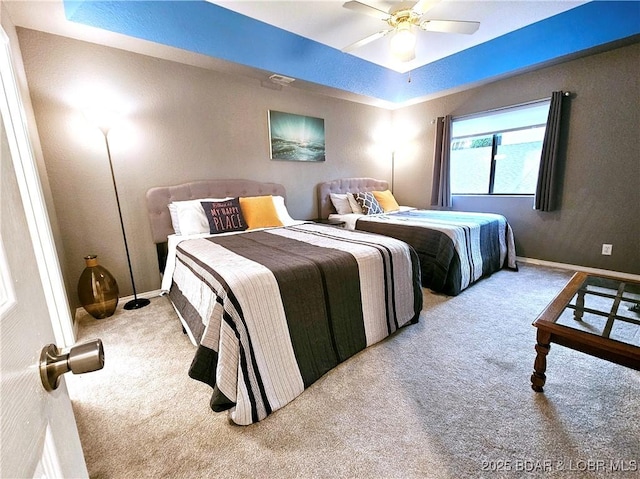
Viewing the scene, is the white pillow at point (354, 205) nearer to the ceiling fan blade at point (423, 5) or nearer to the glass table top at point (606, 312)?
the ceiling fan blade at point (423, 5)

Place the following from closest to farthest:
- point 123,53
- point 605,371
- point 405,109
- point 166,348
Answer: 1. point 605,371
2. point 166,348
3. point 123,53
4. point 405,109

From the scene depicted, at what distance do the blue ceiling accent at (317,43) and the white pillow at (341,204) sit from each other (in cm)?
146

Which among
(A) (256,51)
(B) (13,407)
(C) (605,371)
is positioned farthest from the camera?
(A) (256,51)

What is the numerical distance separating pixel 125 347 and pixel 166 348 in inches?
12.0

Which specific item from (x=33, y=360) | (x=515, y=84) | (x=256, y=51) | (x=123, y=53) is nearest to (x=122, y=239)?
(x=123, y=53)

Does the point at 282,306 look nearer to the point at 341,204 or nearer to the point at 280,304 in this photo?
the point at 280,304

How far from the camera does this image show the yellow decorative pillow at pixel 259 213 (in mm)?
2939

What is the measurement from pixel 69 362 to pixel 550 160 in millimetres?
4271

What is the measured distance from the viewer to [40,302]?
1.53 ft

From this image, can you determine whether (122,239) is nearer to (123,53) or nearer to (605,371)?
(123,53)

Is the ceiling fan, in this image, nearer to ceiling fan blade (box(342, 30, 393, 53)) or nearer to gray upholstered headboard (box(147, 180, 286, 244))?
ceiling fan blade (box(342, 30, 393, 53))

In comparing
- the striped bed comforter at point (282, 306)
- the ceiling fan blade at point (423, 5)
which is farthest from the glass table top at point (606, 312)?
the ceiling fan blade at point (423, 5)

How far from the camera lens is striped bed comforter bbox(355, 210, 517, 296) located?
107 inches

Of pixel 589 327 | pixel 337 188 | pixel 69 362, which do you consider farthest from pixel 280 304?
pixel 337 188
